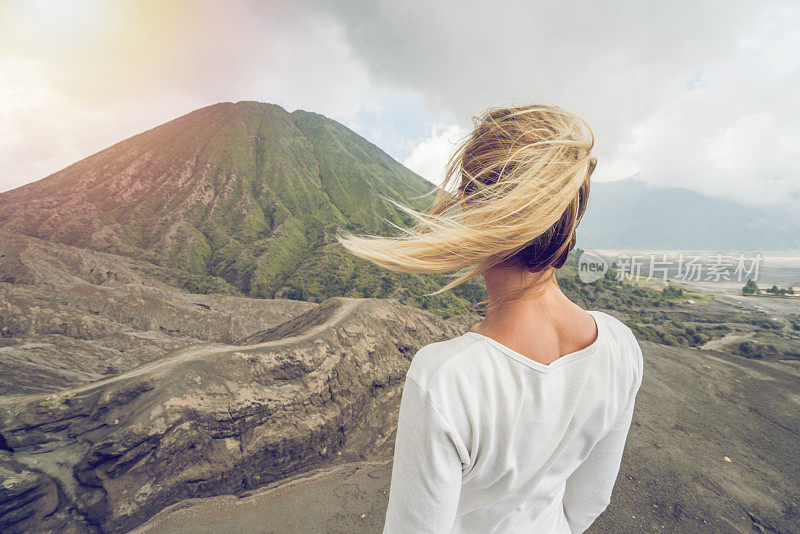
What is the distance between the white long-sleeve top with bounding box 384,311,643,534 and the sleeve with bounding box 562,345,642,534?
0.10m

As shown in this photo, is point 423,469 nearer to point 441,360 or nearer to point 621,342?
point 441,360

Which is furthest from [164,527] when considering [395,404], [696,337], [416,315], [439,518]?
[696,337]

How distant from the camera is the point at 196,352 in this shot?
837cm

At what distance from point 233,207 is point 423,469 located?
9387cm

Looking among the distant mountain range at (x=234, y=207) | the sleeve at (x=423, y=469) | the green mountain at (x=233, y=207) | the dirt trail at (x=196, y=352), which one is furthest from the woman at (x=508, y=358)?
the green mountain at (x=233, y=207)

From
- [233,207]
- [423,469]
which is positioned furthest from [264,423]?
[233,207]

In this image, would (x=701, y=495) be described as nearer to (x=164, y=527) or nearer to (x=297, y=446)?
(x=297, y=446)

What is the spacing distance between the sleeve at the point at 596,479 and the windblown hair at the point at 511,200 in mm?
785

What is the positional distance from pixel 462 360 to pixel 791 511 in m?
10.5

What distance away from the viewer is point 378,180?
109625 millimetres

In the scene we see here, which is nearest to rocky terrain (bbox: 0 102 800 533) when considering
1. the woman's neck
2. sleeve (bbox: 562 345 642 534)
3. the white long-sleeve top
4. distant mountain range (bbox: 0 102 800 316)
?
sleeve (bbox: 562 345 642 534)

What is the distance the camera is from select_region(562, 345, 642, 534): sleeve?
1.23 m

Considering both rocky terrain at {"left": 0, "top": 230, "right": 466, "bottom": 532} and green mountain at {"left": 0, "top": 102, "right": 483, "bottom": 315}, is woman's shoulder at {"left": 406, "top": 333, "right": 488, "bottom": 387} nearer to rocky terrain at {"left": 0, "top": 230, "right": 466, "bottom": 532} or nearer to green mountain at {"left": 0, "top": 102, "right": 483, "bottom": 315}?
rocky terrain at {"left": 0, "top": 230, "right": 466, "bottom": 532}

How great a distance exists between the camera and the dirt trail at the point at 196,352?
22.9ft
